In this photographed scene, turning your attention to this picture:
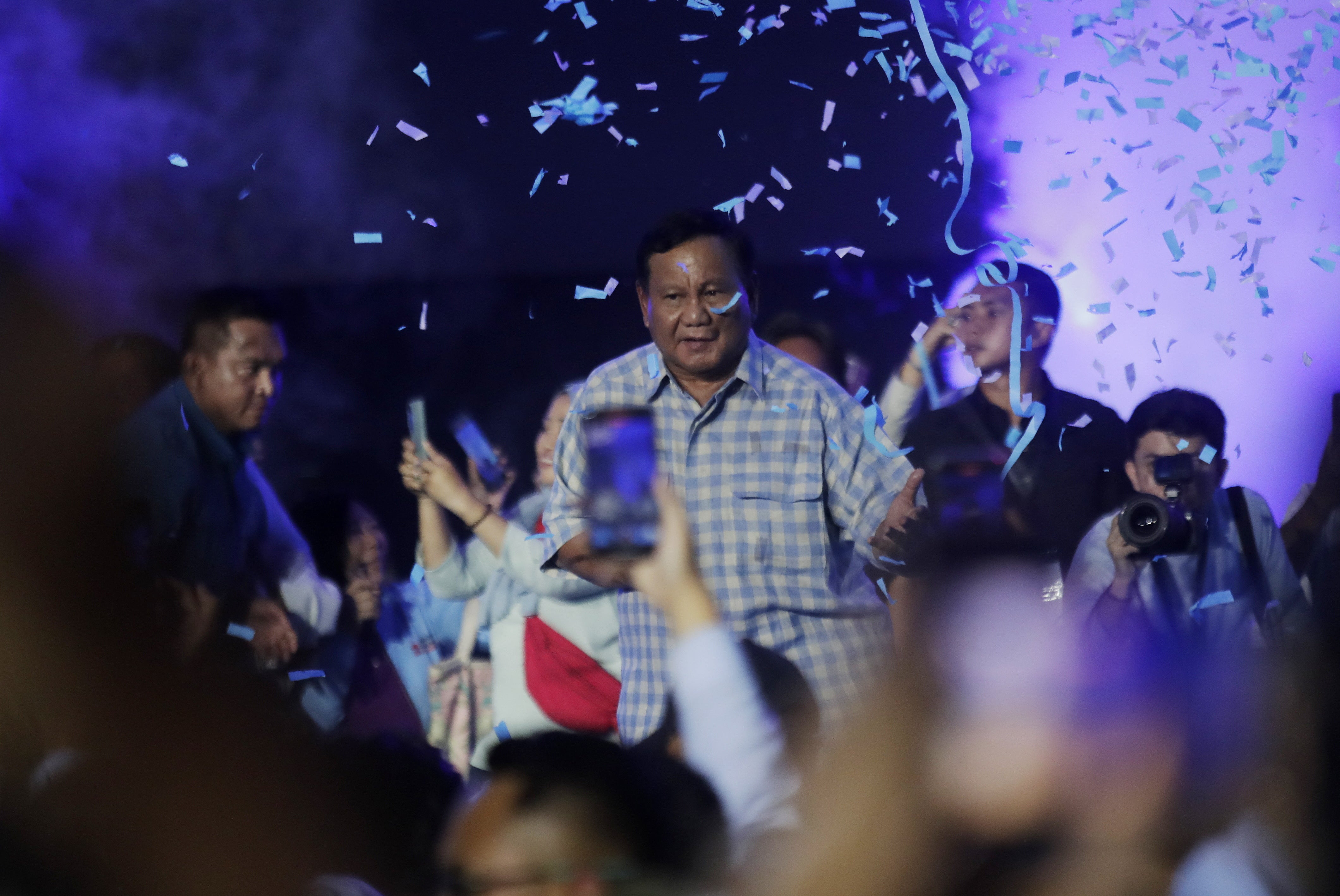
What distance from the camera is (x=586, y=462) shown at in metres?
1.69

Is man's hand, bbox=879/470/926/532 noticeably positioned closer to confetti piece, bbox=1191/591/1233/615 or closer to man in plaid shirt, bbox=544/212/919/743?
man in plaid shirt, bbox=544/212/919/743

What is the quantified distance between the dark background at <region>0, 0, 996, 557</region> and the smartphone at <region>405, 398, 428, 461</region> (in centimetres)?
5

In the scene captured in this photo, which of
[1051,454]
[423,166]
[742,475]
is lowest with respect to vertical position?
[1051,454]

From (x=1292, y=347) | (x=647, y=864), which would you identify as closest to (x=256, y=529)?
(x=647, y=864)

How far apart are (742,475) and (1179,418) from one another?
775 millimetres

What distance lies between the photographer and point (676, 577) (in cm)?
91

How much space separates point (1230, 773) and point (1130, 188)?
1.84m

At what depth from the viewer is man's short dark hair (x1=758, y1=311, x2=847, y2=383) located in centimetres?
227

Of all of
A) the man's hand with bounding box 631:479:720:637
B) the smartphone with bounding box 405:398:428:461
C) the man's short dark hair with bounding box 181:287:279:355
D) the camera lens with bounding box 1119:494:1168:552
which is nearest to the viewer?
the man's hand with bounding box 631:479:720:637

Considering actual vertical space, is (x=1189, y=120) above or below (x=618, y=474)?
above

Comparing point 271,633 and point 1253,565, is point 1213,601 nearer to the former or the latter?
point 1253,565

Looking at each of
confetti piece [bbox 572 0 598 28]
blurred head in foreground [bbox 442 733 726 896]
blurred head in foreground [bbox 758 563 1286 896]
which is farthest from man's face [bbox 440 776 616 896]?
confetti piece [bbox 572 0 598 28]

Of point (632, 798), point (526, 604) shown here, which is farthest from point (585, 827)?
point (526, 604)

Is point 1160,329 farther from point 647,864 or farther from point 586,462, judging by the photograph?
point 647,864
